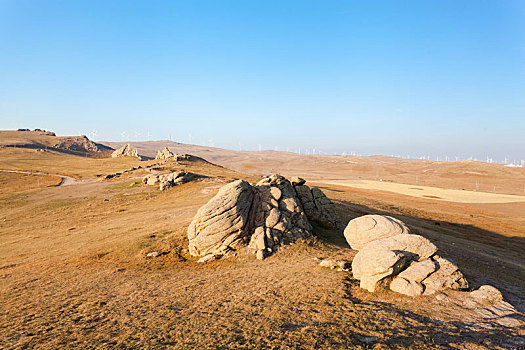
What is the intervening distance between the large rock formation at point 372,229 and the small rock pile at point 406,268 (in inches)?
122

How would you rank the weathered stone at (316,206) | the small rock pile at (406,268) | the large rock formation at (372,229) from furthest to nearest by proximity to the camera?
1. the weathered stone at (316,206)
2. the large rock formation at (372,229)
3. the small rock pile at (406,268)

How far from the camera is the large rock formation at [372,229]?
2247 cm

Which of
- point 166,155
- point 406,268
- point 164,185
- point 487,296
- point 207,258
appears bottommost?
point 207,258

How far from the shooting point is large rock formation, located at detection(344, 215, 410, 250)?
22.5 metres

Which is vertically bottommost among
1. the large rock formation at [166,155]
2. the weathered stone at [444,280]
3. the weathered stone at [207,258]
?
the weathered stone at [207,258]

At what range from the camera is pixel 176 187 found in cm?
6022

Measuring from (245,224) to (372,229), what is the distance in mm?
11967

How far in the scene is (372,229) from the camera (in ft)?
76.7

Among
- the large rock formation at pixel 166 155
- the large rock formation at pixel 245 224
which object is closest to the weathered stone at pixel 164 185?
the large rock formation at pixel 245 224

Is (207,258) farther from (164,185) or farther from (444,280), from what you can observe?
(164,185)

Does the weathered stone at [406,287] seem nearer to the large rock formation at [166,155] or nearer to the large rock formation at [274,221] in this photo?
the large rock formation at [274,221]

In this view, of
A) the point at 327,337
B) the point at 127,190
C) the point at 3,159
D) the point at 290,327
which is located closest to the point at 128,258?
the point at 290,327

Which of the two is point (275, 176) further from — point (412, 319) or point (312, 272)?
point (412, 319)

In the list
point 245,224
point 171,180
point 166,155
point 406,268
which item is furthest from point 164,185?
point 166,155
